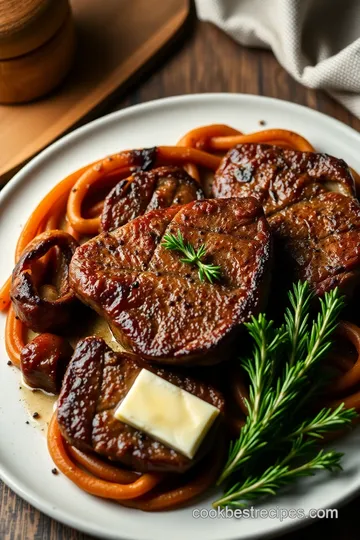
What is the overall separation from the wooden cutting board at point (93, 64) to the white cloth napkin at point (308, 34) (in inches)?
16.7

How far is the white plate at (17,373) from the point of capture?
3535mm

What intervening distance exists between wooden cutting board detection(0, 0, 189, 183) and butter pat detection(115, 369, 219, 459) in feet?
6.93

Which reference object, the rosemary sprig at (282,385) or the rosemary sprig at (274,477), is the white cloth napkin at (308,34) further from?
the rosemary sprig at (274,477)

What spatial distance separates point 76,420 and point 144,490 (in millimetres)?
454

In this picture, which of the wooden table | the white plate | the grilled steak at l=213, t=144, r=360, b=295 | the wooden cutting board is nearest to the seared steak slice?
the grilled steak at l=213, t=144, r=360, b=295

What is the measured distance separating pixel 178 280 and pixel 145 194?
0.77 meters

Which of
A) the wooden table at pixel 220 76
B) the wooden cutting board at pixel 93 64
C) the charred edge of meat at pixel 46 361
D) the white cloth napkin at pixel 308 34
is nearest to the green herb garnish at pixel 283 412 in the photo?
the charred edge of meat at pixel 46 361

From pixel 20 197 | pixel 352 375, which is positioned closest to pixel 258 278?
pixel 352 375

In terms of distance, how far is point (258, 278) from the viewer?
12.1 ft

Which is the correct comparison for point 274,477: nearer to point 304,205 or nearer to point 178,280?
point 178,280

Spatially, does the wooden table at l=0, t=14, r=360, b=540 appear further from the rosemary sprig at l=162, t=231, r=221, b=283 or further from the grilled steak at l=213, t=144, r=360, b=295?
the rosemary sprig at l=162, t=231, r=221, b=283

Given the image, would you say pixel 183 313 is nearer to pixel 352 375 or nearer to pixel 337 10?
pixel 352 375

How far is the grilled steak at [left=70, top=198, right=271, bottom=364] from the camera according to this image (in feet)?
11.9

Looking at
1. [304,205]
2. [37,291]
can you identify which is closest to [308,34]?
[304,205]
